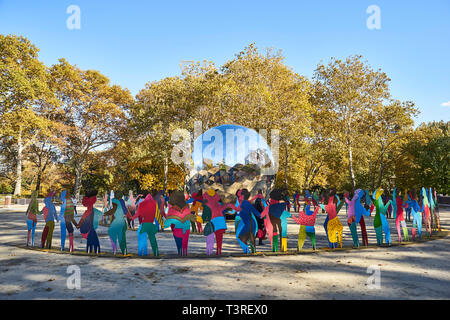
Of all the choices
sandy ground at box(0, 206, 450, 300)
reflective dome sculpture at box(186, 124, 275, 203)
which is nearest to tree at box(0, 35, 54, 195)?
reflective dome sculpture at box(186, 124, 275, 203)

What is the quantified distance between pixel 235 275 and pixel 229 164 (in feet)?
33.9

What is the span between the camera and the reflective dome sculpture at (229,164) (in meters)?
16.3

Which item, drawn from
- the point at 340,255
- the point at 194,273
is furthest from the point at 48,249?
the point at 340,255

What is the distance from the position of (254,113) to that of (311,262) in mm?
17022

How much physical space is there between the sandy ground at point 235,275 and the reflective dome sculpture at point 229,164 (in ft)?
23.3

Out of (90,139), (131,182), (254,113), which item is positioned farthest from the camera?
(131,182)

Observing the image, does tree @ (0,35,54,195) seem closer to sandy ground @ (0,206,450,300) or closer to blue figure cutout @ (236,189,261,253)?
sandy ground @ (0,206,450,300)

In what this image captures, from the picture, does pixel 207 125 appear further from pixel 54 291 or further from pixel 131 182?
pixel 131 182

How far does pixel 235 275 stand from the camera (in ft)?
20.3

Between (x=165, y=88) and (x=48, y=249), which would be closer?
(x=48, y=249)

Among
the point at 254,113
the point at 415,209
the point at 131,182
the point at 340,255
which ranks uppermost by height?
the point at 254,113

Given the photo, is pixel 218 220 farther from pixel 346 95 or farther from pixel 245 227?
pixel 346 95

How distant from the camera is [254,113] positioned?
2328cm

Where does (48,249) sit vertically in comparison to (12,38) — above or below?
below
